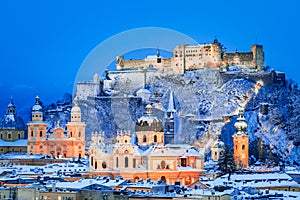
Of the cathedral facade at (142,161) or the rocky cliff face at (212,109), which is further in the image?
the rocky cliff face at (212,109)

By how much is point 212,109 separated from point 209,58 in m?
8.29

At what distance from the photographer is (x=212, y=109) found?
117312 mm

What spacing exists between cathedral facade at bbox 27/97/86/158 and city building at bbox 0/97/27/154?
135 inches

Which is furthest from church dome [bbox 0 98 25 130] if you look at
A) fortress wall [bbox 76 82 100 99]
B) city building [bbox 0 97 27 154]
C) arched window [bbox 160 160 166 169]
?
arched window [bbox 160 160 166 169]

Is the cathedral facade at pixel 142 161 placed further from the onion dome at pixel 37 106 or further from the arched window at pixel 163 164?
the onion dome at pixel 37 106

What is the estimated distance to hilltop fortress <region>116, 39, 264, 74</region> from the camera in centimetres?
12350

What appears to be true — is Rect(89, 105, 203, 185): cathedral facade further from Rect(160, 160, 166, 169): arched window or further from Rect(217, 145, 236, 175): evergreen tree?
Rect(217, 145, 236, 175): evergreen tree

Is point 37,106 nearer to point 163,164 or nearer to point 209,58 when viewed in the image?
point 209,58

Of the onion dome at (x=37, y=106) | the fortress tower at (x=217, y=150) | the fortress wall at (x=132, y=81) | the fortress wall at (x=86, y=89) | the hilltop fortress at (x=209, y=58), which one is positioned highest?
the hilltop fortress at (x=209, y=58)

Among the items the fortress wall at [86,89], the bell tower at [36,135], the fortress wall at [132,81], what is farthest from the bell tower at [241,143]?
the fortress wall at [86,89]

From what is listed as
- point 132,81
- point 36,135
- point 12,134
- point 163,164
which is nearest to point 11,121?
point 12,134

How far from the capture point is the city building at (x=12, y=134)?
107 m

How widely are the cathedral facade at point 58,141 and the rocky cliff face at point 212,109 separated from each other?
858 centimetres

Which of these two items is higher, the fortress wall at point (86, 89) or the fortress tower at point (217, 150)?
the fortress wall at point (86, 89)
